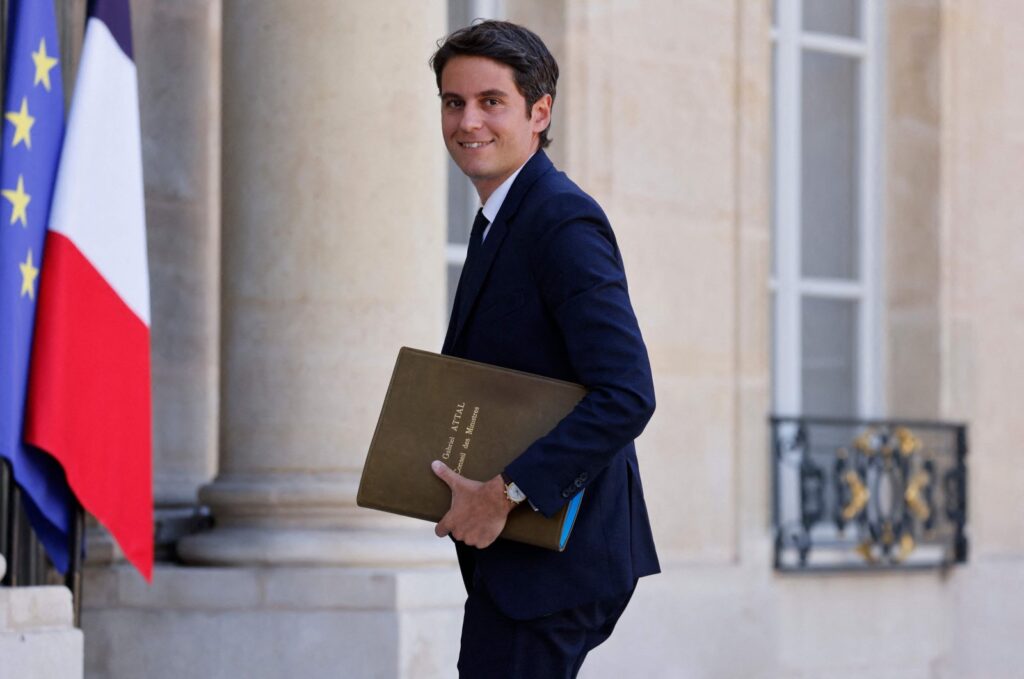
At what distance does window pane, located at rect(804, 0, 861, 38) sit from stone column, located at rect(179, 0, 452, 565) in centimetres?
332

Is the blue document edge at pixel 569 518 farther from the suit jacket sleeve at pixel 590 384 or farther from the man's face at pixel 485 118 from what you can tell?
the man's face at pixel 485 118

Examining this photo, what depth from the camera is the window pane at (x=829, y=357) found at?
8.51 metres

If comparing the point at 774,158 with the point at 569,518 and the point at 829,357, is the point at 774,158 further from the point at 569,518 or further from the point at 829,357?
the point at 569,518

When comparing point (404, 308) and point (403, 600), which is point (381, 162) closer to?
point (404, 308)

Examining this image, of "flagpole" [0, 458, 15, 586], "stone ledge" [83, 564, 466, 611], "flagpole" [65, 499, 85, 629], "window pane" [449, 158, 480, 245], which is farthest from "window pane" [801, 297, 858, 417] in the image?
"flagpole" [0, 458, 15, 586]

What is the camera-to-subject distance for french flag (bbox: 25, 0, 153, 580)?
4945mm

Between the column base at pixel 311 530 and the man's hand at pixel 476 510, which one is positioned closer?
the man's hand at pixel 476 510

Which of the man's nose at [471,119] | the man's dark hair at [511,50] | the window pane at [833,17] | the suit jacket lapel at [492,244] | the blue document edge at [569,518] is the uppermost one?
the window pane at [833,17]

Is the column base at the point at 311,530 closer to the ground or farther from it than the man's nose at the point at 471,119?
closer to the ground

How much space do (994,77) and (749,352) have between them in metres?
2.21

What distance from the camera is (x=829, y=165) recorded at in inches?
341

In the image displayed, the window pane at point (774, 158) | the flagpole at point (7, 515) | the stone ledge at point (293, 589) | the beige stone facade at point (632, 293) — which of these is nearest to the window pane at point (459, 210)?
the beige stone facade at point (632, 293)

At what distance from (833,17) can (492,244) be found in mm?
6019

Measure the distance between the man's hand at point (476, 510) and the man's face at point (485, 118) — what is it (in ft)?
1.70
